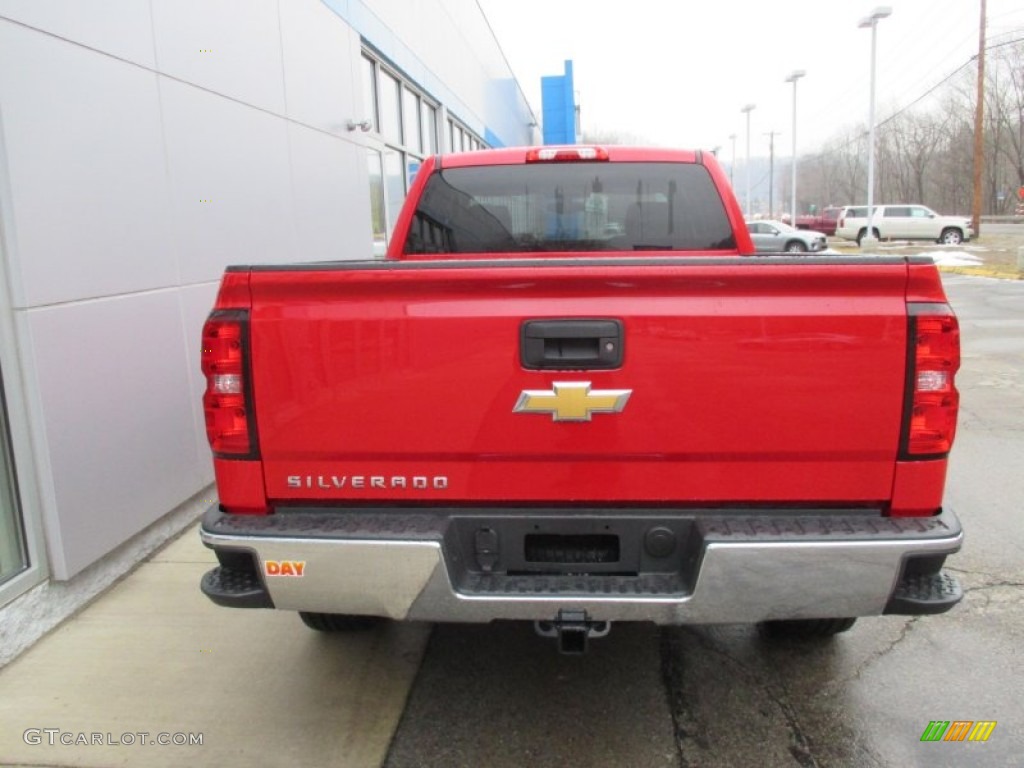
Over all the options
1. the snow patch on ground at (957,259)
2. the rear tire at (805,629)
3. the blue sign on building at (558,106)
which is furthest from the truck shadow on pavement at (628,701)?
the blue sign on building at (558,106)

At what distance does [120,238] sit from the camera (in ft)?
14.2

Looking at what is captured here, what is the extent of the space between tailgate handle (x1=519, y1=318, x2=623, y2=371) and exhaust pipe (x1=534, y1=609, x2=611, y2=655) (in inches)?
29.5

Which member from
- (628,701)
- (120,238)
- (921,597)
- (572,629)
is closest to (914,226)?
(120,238)

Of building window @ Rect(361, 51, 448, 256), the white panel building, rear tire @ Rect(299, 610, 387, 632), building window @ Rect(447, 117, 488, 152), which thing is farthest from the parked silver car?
rear tire @ Rect(299, 610, 387, 632)

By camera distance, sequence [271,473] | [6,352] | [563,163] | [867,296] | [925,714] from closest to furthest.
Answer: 1. [867,296]
2. [271,473]
3. [925,714]
4. [6,352]
5. [563,163]

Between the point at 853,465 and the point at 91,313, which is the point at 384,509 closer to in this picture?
the point at 853,465

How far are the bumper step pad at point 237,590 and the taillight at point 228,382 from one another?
0.42 metres

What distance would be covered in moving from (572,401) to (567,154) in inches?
77.9

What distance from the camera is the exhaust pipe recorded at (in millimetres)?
2406

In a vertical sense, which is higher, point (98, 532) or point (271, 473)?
point (271, 473)

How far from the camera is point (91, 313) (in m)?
4.04

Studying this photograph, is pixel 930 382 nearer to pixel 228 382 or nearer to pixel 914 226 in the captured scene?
pixel 228 382

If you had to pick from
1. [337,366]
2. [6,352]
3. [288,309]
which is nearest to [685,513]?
[337,366]

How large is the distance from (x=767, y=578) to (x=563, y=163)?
7.98 feet
